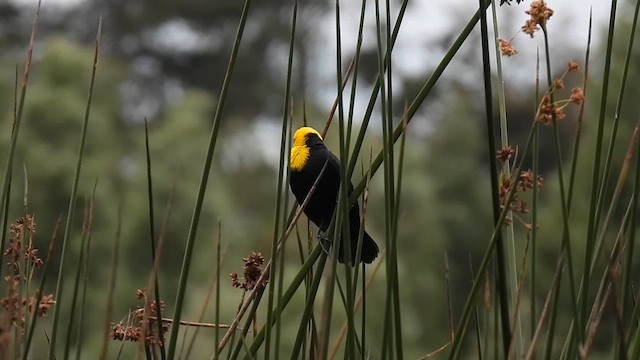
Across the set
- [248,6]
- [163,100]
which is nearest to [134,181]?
[248,6]

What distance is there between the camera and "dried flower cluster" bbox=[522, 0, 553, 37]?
1439mm

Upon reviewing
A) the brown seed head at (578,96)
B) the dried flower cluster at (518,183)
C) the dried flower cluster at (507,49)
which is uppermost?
the dried flower cluster at (507,49)

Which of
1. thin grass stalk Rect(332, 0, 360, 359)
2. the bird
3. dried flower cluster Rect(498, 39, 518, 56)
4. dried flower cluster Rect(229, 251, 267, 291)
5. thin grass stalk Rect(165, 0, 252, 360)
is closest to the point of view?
thin grass stalk Rect(332, 0, 360, 359)

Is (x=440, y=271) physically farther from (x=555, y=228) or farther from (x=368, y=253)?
(x=368, y=253)

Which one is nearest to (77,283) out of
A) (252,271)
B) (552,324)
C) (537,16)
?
(252,271)

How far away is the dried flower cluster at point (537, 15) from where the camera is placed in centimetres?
144

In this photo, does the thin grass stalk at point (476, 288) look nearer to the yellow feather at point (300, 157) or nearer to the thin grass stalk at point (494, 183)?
the thin grass stalk at point (494, 183)

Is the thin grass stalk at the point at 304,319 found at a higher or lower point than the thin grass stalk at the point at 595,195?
lower

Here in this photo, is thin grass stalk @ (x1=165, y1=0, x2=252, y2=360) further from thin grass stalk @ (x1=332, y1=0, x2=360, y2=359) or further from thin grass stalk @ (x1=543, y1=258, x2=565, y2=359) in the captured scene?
thin grass stalk @ (x1=543, y1=258, x2=565, y2=359)

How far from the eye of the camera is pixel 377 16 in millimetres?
1443

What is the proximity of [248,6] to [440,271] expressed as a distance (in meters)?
10.7

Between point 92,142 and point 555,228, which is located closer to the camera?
point 555,228

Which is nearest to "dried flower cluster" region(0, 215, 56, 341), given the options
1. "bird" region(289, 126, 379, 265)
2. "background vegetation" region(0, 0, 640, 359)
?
"background vegetation" region(0, 0, 640, 359)

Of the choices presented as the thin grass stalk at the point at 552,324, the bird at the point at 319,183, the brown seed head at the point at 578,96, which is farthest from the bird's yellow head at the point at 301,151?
the thin grass stalk at the point at 552,324
